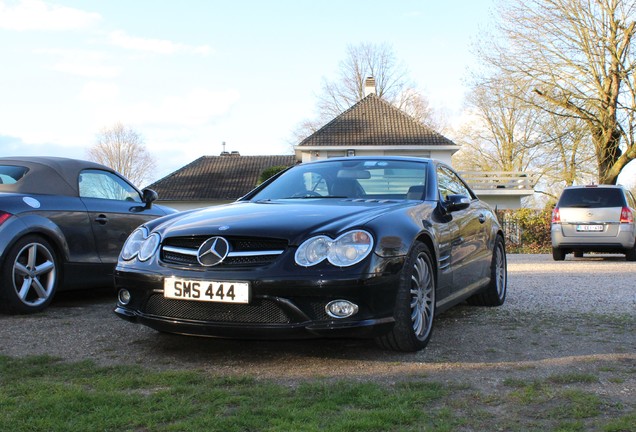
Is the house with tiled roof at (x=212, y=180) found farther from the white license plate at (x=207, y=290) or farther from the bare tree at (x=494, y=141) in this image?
the white license plate at (x=207, y=290)

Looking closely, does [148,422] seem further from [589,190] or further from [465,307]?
[589,190]

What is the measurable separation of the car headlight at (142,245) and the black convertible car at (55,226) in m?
1.54

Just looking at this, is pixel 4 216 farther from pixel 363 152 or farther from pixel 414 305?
pixel 363 152

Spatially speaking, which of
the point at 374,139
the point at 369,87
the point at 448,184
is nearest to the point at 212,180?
the point at 369,87

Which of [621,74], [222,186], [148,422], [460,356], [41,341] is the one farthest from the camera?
[222,186]

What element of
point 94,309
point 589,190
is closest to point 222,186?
point 589,190

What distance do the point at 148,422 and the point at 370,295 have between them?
4.95ft

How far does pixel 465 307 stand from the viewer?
6.71 meters

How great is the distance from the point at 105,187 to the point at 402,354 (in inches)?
159

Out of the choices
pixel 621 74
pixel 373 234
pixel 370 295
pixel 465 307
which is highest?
pixel 621 74

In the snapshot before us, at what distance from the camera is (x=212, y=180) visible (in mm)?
42594

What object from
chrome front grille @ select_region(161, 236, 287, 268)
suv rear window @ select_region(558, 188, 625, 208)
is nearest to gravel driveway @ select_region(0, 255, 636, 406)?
chrome front grille @ select_region(161, 236, 287, 268)

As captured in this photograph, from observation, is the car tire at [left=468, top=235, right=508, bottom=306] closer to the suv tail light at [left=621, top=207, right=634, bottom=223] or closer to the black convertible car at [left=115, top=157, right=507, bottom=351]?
the black convertible car at [left=115, top=157, right=507, bottom=351]

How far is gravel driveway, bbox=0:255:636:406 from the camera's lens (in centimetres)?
397
